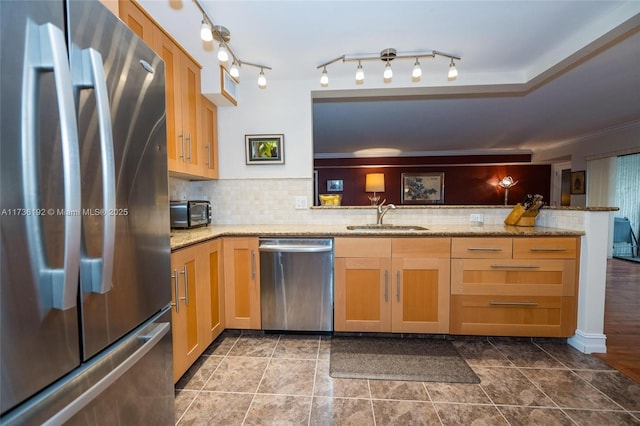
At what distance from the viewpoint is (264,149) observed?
8.77 feet

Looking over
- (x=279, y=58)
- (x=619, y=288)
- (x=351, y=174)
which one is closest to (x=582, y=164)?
(x=619, y=288)

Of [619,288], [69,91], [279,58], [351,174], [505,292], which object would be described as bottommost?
[619,288]

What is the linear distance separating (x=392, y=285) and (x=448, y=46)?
6.18 ft

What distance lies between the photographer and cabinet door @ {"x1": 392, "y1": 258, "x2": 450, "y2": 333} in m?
2.08

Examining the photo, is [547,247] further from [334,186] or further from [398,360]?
[334,186]

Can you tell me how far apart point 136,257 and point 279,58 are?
6.48 feet

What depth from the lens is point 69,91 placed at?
1.98 ft

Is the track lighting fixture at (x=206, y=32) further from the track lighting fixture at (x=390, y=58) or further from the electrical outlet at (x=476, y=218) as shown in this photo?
the electrical outlet at (x=476, y=218)

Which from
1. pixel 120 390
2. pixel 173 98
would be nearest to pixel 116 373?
pixel 120 390

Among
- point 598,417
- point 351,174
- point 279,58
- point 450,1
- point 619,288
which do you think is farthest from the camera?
point 351,174

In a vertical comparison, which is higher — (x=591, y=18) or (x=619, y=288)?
(x=591, y=18)

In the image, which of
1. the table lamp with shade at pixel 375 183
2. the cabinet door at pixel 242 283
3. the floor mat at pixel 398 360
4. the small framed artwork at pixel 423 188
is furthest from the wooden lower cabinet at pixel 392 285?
the small framed artwork at pixel 423 188

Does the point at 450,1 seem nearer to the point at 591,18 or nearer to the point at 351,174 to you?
the point at 591,18

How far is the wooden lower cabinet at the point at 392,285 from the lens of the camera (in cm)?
208
